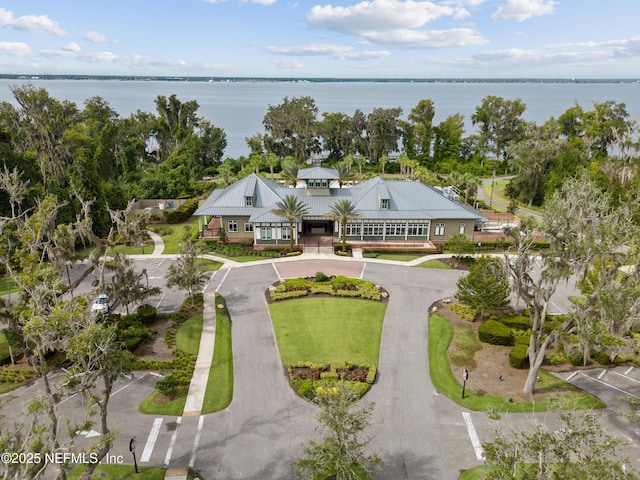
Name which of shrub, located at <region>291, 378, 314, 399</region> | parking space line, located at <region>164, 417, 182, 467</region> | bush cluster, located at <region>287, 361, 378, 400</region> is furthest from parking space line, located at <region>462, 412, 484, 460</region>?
parking space line, located at <region>164, 417, 182, 467</region>

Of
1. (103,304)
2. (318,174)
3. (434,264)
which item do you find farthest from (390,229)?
(103,304)

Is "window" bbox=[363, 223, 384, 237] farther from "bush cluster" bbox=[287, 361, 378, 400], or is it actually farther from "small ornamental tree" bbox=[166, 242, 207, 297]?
"bush cluster" bbox=[287, 361, 378, 400]

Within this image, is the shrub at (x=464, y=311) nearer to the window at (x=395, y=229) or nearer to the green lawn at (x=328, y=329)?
the green lawn at (x=328, y=329)

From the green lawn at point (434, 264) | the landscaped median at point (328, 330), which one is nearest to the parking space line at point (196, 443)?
the landscaped median at point (328, 330)

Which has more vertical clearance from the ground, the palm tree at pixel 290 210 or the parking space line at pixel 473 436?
the palm tree at pixel 290 210

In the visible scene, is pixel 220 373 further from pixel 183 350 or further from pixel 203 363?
pixel 183 350

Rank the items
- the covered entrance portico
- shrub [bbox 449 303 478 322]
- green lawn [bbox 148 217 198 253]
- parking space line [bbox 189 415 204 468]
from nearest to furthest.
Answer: parking space line [bbox 189 415 204 468] < shrub [bbox 449 303 478 322] < green lawn [bbox 148 217 198 253] < the covered entrance portico

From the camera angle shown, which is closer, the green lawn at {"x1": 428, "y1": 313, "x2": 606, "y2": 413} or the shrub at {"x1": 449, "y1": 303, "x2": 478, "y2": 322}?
the green lawn at {"x1": 428, "y1": 313, "x2": 606, "y2": 413}

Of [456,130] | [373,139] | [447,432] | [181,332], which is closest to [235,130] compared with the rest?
[373,139]
